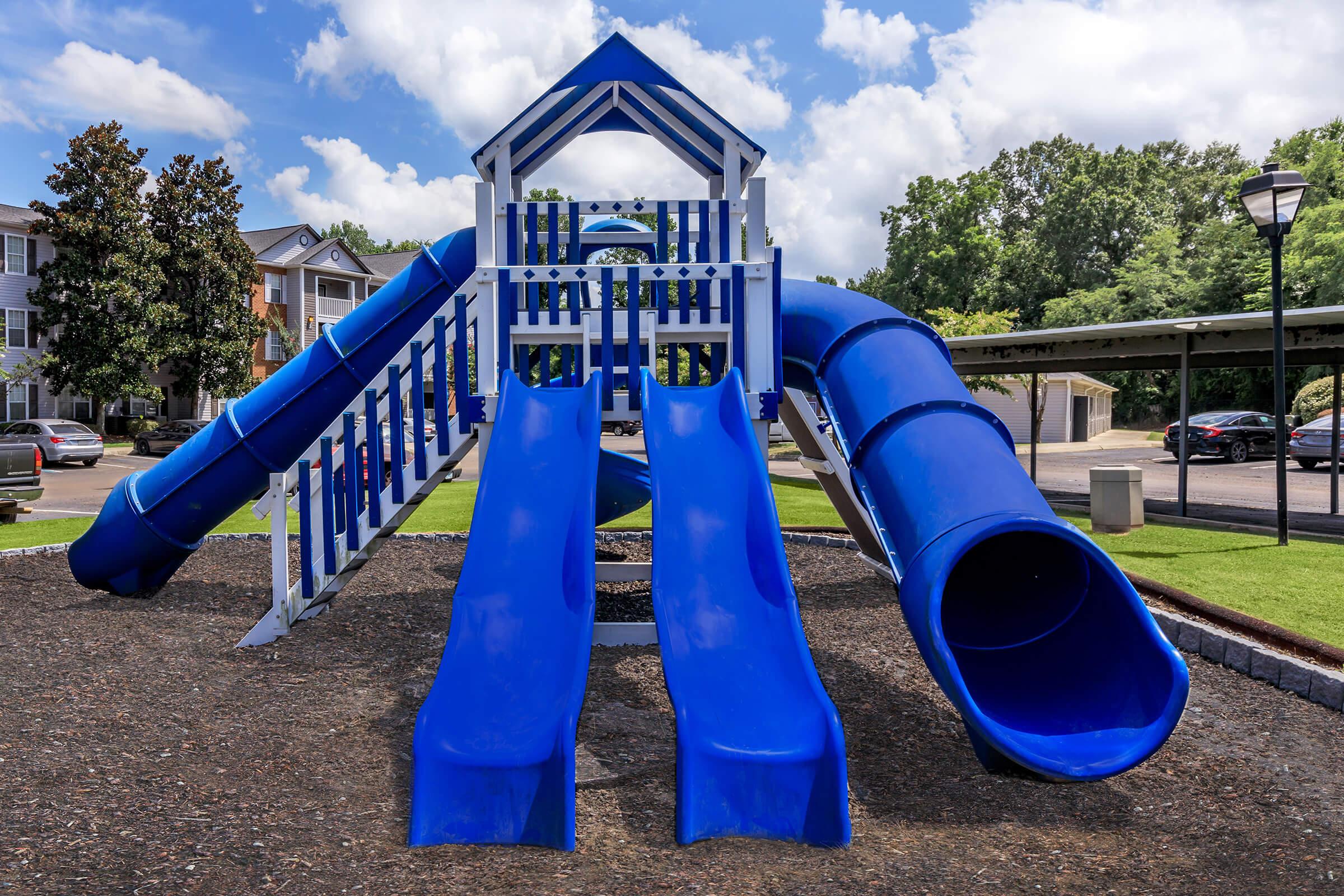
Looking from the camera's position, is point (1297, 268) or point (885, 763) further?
point (1297, 268)

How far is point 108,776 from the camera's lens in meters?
4.39

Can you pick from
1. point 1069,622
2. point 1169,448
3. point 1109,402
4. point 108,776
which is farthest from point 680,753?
point 1109,402

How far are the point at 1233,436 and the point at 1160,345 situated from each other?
56.8 feet

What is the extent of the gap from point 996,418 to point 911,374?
551mm

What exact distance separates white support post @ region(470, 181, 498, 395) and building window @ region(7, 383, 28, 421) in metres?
40.0

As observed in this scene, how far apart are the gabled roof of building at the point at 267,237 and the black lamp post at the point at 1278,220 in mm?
45291

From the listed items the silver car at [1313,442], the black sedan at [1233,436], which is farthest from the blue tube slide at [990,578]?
the black sedan at [1233,436]

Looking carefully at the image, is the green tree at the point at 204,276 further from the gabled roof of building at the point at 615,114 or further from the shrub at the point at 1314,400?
the shrub at the point at 1314,400

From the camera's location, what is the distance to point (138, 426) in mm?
38438

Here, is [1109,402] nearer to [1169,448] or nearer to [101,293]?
[1169,448]

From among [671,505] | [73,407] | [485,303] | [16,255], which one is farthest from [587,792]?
[73,407]

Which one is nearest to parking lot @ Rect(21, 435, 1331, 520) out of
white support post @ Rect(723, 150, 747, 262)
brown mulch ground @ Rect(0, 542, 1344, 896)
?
white support post @ Rect(723, 150, 747, 262)

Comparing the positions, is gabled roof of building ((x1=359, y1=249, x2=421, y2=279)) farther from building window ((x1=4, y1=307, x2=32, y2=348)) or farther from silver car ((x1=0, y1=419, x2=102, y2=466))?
silver car ((x1=0, y1=419, x2=102, y2=466))

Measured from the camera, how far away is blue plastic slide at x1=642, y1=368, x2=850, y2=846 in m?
3.61
